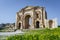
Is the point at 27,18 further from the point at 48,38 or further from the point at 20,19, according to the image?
the point at 48,38

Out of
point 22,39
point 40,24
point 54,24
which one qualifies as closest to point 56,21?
point 54,24

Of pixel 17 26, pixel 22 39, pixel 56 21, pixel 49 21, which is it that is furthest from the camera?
pixel 17 26

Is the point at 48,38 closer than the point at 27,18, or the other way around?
the point at 48,38

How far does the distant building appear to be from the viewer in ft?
129

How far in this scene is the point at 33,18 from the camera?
41219 millimetres

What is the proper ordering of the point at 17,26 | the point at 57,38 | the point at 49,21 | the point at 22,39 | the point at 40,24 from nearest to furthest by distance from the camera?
the point at 57,38 < the point at 22,39 < the point at 49,21 < the point at 40,24 < the point at 17,26

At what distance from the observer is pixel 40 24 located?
40.4m

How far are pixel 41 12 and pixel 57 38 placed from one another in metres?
33.3

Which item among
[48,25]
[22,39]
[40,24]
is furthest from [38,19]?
[22,39]

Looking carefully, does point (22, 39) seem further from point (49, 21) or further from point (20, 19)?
point (20, 19)

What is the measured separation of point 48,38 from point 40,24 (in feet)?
108

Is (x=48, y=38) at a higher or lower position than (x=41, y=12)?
lower

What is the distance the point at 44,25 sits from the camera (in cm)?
3928

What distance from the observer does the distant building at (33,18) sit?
39.3 meters
